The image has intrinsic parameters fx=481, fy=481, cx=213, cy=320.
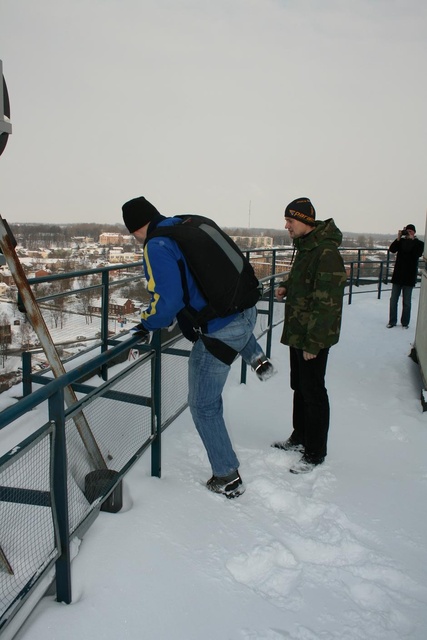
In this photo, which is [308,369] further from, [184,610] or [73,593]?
[73,593]

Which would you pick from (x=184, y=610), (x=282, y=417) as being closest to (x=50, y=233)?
(x=282, y=417)

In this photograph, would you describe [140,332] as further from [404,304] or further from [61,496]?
[404,304]

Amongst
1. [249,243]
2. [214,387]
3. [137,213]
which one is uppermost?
[137,213]

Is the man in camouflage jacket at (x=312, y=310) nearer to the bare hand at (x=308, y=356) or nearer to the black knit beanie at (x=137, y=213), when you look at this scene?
the bare hand at (x=308, y=356)

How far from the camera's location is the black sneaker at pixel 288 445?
3393 millimetres

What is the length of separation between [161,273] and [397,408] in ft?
10.5

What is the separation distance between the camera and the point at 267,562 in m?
2.19

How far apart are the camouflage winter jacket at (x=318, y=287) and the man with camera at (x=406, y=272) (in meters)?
5.50

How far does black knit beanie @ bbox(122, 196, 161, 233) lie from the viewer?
2.40 m

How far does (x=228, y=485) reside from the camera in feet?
8.85

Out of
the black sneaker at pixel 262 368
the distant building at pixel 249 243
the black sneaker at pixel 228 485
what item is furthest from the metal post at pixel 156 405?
the distant building at pixel 249 243

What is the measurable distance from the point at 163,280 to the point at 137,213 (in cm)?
44

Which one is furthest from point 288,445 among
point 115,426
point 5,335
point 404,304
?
point 5,335

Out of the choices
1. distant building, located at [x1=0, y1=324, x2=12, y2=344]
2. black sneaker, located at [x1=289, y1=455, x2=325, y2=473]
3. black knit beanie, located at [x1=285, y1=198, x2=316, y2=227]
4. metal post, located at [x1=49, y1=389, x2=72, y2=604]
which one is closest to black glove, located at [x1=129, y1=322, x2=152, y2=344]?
metal post, located at [x1=49, y1=389, x2=72, y2=604]
